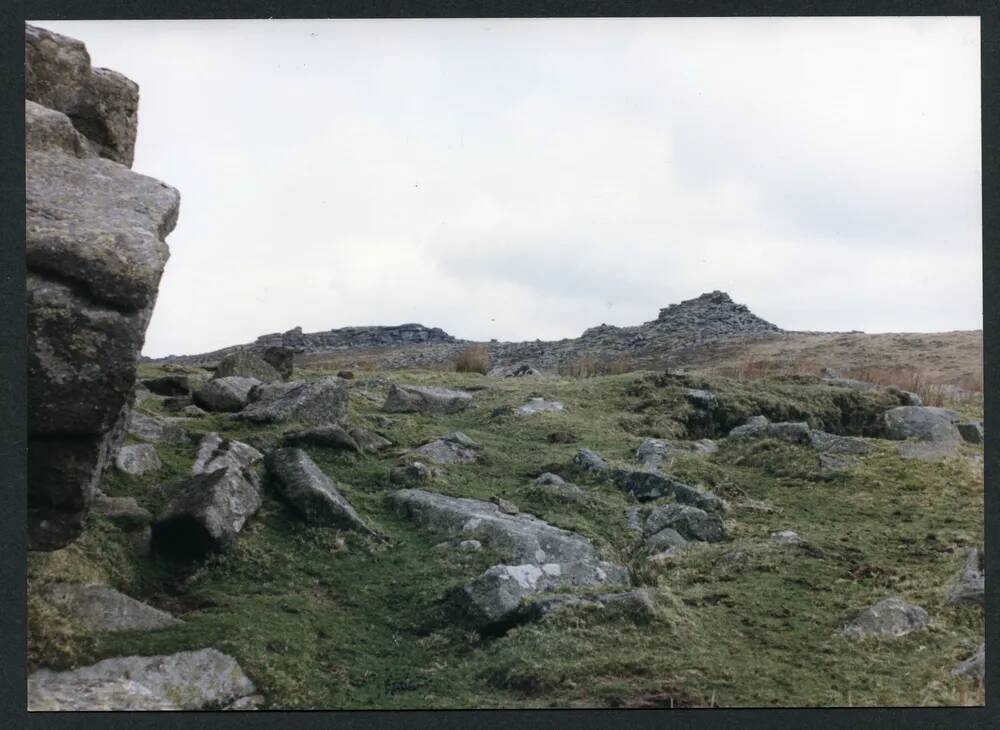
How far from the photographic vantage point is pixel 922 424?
46.6 feet

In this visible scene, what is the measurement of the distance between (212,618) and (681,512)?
16.8 ft

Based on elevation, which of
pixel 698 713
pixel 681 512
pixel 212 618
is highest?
pixel 681 512

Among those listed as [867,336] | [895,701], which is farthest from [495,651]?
[867,336]

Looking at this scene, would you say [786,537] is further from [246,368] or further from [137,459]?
[246,368]

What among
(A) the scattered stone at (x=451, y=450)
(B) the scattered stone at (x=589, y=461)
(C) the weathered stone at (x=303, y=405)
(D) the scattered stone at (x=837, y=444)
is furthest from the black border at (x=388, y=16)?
(A) the scattered stone at (x=451, y=450)

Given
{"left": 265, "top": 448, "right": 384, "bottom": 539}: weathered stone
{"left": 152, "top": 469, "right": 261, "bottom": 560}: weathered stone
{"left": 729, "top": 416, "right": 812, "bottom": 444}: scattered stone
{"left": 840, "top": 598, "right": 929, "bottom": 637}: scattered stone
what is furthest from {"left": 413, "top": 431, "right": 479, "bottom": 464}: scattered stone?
{"left": 840, "top": 598, "right": 929, "bottom": 637}: scattered stone

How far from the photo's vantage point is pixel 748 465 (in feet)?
42.2

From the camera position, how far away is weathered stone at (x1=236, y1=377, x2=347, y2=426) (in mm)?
11914

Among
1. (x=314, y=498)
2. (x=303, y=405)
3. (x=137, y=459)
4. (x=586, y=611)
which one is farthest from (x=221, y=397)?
(x=586, y=611)

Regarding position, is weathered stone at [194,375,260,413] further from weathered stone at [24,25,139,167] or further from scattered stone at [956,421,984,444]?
scattered stone at [956,421,984,444]

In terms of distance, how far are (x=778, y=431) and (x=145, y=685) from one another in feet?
31.0

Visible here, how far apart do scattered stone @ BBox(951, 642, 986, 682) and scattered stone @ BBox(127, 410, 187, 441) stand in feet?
26.5

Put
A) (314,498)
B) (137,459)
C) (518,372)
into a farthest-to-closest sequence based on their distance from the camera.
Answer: (518,372)
(137,459)
(314,498)

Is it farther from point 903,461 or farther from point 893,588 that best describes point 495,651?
point 903,461
